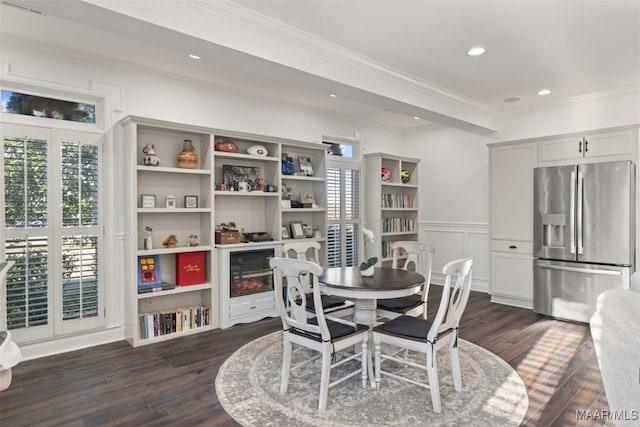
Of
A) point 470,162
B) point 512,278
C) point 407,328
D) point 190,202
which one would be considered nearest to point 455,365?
point 407,328

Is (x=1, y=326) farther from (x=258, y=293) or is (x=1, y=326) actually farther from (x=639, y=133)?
(x=639, y=133)

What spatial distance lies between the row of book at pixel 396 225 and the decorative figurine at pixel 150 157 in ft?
12.4

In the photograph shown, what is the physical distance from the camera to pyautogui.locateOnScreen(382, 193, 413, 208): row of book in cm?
640

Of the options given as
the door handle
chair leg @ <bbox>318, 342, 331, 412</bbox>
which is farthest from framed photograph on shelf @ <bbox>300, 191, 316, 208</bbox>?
the door handle

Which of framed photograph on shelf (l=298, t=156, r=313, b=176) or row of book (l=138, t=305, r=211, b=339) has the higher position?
framed photograph on shelf (l=298, t=156, r=313, b=176)

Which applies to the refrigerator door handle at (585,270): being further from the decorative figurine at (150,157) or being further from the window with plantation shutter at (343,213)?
the decorative figurine at (150,157)

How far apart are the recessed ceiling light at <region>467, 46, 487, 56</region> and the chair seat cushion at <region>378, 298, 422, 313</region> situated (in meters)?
2.40

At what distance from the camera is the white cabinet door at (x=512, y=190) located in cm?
499

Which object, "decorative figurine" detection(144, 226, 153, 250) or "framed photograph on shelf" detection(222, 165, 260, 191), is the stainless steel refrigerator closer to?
"framed photograph on shelf" detection(222, 165, 260, 191)

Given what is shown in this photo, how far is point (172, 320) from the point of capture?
13.1 feet

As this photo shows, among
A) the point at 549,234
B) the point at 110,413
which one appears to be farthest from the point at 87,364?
the point at 549,234

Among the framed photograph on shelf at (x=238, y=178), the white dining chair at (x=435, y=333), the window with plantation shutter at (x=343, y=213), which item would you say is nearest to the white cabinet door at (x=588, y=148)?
the window with plantation shutter at (x=343, y=213)

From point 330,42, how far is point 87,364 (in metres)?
3.57

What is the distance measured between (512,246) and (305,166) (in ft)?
10.1
